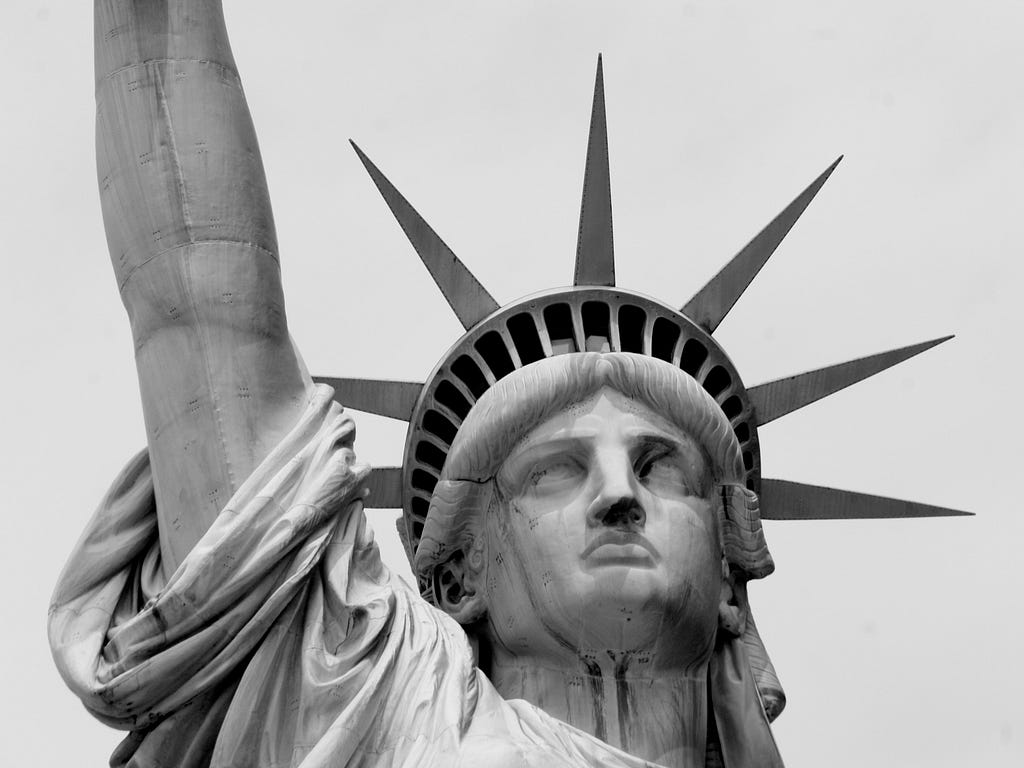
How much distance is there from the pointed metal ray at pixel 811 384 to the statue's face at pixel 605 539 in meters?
1.77

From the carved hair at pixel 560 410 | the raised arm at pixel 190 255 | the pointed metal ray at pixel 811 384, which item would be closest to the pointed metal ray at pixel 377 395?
the carved hair at pixel 560 410

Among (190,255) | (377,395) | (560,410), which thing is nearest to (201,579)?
(190,255)

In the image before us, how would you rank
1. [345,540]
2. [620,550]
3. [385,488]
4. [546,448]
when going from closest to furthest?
[345,540]
[620,550]
[546,448]
[385,488]

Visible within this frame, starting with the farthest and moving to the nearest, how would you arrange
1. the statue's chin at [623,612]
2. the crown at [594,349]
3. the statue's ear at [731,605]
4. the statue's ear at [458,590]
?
the crown at [594,349] < the statue's ear at [731,605] < the statue's ear at [458,590] < the statue's chin at [623,612]

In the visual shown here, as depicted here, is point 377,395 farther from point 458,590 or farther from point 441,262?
point 458,590

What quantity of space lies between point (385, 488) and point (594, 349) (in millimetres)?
1596

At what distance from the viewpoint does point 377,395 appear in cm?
1678

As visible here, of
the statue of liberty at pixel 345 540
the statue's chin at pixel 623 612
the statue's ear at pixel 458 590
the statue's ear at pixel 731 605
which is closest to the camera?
the statue of liberty at pixel 345 540

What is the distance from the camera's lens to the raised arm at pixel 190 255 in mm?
14016

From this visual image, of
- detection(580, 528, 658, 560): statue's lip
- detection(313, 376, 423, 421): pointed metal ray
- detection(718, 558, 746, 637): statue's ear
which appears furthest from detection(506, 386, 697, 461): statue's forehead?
detection(313, 376, 423, 421): pointed metal ray

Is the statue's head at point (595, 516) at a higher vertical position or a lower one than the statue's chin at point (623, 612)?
higher

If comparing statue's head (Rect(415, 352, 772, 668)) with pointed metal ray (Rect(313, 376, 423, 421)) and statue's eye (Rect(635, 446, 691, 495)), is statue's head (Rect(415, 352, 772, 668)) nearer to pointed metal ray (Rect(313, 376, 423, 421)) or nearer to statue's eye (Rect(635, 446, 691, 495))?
statue's eye (Rect(635, 446, 691, 495))

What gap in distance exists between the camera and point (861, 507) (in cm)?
1706

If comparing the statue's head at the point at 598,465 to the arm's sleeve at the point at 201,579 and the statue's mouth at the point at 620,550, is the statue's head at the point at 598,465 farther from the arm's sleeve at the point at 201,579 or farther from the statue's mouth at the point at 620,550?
the arm's sleeve at the point at 201,579
